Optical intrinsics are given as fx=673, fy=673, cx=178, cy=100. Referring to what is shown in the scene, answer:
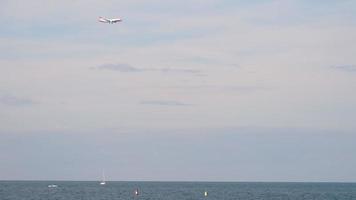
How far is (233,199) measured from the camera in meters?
196

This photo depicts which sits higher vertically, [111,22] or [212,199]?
[111,22]

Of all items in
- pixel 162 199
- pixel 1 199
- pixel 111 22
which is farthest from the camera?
pixel 162 199

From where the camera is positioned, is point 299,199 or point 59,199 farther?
point 299,199

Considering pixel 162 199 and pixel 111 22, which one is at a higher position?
pixel 111 22

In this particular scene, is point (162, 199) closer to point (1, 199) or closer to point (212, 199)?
point (212, 199)

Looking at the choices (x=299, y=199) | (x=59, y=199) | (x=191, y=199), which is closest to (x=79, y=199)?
(x=59, y=199)

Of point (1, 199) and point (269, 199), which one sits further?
point (269, 199)

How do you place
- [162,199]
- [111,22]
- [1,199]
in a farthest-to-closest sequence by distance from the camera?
[162,199]
[1,199]
[111,22]

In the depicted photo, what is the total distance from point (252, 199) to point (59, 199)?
54954 mm

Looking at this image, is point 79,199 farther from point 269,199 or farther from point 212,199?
point 269,199

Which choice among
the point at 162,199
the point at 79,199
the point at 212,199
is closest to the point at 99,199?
the point at 79,199

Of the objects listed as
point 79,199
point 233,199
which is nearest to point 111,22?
point 79,199

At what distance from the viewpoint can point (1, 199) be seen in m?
178

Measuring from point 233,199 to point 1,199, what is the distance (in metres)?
65.4
